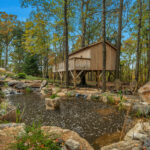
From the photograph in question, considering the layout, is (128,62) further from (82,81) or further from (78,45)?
(78,45)

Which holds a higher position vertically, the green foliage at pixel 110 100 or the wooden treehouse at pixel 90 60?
the wooden treehouse at pixel 90 60

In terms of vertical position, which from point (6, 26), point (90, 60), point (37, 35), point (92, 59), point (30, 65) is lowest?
point (90, 60)

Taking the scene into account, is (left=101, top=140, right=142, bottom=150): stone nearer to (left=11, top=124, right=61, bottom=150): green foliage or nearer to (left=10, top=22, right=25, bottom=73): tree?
(left=11, top=124, right=61, bottom=150): green foliage

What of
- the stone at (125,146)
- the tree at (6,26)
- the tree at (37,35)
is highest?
the tree at (6,26)

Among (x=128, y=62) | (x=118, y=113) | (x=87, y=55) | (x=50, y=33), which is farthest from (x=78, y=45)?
(x=118, y=113)

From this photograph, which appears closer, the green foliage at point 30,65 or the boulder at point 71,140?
the boulder at point 71,140

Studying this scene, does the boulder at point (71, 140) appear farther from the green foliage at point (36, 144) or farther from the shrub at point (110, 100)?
the shrub at point (110, 100)

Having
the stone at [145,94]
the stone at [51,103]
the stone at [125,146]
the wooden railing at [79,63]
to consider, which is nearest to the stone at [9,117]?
the stone at [51,103]

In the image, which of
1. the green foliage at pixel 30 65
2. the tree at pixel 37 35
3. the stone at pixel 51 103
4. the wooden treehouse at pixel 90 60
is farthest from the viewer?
the green foliage at pixel 30 65

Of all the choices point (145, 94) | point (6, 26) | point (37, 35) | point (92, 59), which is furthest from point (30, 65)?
point (145, 94)

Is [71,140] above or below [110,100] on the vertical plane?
above

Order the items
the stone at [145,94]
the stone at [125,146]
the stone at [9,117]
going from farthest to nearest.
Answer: the stone at [145,94] → the stone at [9,117] → the stone at [125,146]

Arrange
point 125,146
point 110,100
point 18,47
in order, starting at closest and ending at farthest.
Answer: point 125,146
point 110,100
point 18,47

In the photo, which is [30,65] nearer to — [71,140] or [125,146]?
[71,140]
